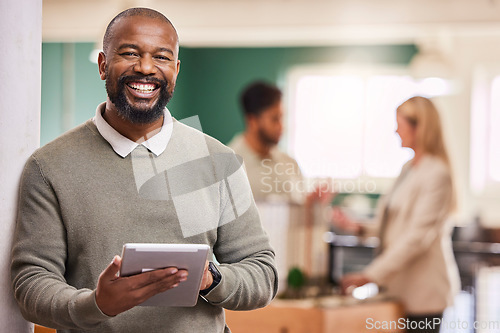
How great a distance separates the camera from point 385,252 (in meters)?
2.55

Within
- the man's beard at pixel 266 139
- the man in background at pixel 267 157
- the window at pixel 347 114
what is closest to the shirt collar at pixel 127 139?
the man in background at pixel 267 157

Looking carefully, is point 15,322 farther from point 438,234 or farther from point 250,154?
Result: point 438,234

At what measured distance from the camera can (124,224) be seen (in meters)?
1.09

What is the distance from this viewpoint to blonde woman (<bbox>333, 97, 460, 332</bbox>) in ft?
8.02

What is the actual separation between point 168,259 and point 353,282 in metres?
1.79

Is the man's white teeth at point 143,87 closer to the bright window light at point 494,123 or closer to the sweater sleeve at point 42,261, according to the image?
the sweater sleeve at point 42,261

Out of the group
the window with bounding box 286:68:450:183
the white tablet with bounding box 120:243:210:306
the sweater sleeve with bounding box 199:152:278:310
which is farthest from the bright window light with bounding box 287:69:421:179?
the white tablet with bounding box 120:243:210:306

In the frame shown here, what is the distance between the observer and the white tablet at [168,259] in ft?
2.90

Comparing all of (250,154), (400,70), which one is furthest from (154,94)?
(400,70)

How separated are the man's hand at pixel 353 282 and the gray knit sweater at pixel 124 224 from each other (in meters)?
1.45

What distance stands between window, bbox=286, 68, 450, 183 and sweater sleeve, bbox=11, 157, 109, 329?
2518 mm

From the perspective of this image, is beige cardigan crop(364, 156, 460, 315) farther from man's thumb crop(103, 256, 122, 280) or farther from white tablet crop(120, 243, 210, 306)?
man's thumb crop(103, 256, 122, 280)

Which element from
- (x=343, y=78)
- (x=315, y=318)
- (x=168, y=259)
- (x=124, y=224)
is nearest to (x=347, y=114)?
(x=343, y=78)

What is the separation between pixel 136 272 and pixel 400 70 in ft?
15.9
